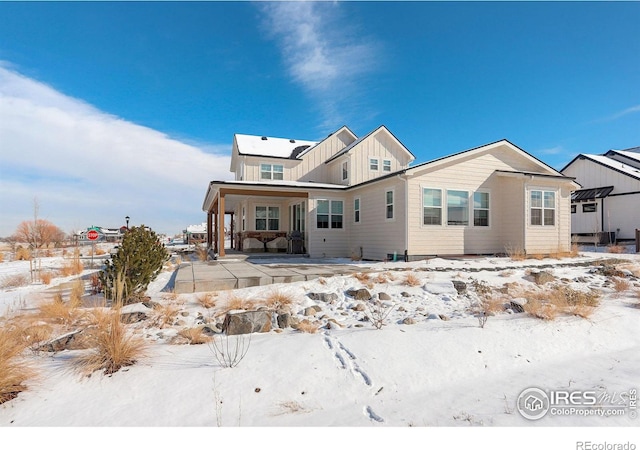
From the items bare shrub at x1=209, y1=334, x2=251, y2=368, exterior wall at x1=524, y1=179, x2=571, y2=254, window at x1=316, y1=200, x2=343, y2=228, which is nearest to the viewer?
bare shrub at x1=209, y1=334, x2=251, y2=368

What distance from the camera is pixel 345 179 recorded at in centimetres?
1858

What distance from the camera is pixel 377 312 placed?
6.22 meters

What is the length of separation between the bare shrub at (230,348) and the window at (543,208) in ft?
42.9

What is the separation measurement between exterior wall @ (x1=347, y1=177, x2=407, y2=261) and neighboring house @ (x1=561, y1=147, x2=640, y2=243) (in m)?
16.9

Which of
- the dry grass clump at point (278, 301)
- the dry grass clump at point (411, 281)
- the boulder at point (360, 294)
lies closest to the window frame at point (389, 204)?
the dry grass clump at point (411, 281)

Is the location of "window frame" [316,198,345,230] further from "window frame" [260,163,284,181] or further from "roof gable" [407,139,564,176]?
"roof gable" [407,139,564,176]

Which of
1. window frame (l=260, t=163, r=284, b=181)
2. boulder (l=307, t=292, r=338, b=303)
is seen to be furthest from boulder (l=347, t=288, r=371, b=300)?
window frame (l=260, t=163, r=284, b=181)

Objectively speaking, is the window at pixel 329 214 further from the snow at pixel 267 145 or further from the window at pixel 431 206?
the snow at pixel 267 145

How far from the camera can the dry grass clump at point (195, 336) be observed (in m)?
4.95

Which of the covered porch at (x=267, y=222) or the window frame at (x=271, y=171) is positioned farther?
the window frame at (x=271, y=171)

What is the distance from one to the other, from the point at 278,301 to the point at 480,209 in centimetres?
1027

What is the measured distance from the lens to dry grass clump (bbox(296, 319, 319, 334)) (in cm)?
551

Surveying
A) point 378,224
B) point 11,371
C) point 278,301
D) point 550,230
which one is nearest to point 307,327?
point 278,301

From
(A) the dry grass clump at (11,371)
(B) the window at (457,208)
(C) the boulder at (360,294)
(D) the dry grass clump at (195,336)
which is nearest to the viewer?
(A) the dry grass clump at (11,371)
